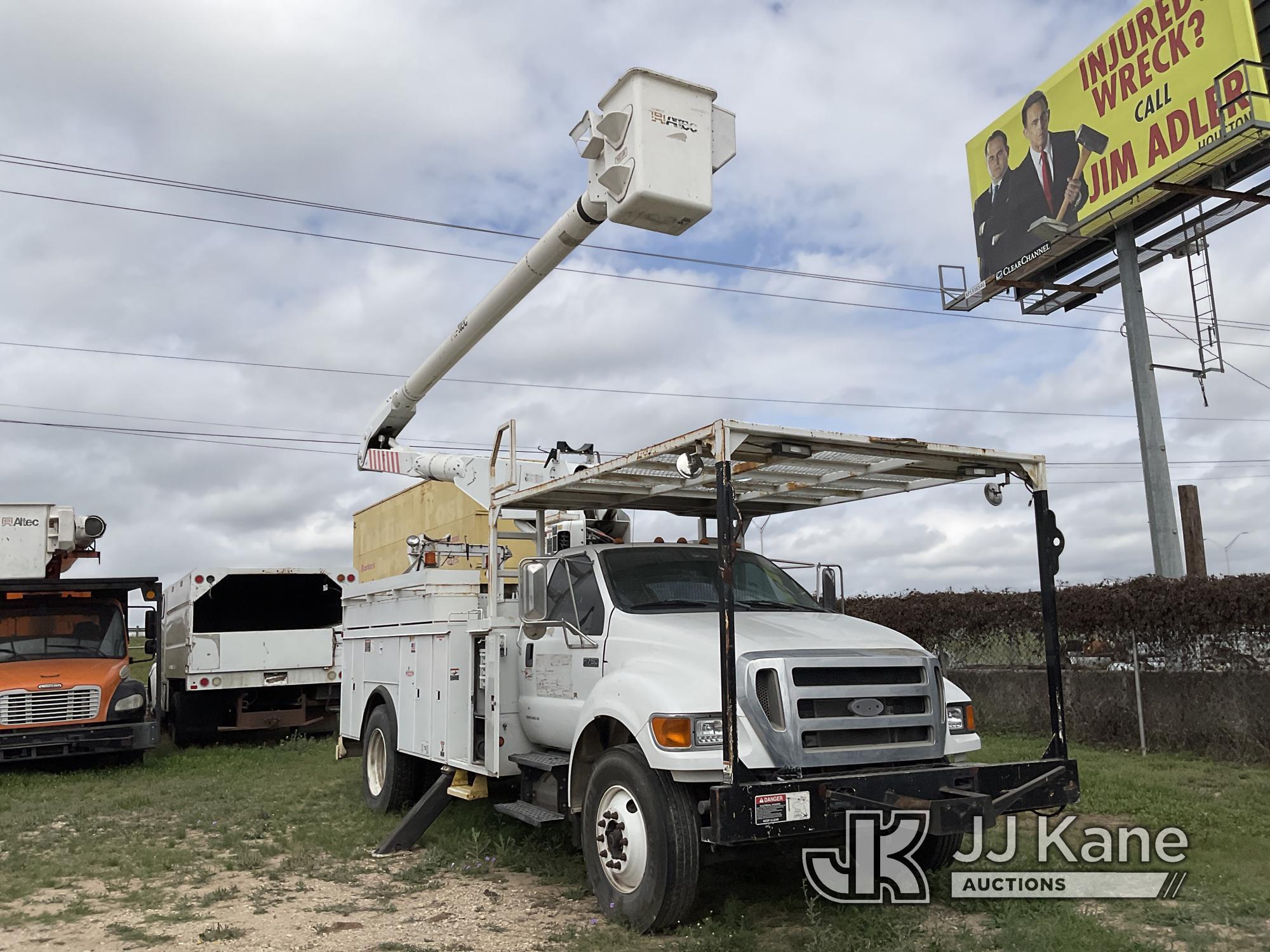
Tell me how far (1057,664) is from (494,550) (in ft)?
13.3

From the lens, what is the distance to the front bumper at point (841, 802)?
498 centimetres

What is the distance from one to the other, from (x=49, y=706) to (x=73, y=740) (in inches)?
20.2

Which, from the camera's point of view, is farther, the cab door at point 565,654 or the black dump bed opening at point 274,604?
the black dump bed opening at point 274,604

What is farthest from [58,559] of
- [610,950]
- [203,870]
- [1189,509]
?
[1189,509]

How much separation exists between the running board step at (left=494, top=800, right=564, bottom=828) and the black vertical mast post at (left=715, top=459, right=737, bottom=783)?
1762 millimetres

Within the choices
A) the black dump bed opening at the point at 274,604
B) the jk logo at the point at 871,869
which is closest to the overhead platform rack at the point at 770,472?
the jk logo at the point at 871,869

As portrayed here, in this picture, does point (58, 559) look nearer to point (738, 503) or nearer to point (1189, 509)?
point (738, 503)

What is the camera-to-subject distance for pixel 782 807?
5.05m

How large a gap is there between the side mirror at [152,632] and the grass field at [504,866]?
2.49 metres

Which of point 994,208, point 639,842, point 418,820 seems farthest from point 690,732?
point 994,208

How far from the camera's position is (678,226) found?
25.6 ft

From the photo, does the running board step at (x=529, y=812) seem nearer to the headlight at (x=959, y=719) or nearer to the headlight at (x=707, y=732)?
the headlight at (x=707, y=732)

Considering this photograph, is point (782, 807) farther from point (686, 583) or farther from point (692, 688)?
point (686, 583)

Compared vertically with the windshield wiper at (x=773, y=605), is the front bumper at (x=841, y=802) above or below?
below
